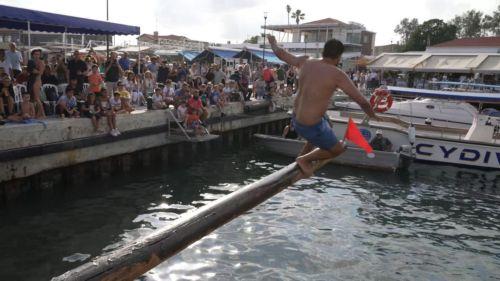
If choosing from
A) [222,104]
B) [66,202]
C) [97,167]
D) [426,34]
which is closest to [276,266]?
[66,202]

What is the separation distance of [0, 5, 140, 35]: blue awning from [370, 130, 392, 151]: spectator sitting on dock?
9.84 m

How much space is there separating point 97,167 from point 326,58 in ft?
33.6

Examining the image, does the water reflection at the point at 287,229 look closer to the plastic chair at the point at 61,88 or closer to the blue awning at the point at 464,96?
the plastic chair at the point at 61,88

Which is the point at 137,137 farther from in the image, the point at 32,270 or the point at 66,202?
the point at 32,270

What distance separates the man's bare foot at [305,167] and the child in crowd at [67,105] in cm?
1006

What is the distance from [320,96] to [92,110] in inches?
385

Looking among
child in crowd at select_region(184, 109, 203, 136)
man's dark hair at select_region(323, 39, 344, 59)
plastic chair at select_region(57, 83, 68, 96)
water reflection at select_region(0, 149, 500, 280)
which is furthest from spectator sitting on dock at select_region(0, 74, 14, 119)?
man's dark hair at select_region(323, 39, 344, 59)

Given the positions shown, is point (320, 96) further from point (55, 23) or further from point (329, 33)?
point (329, 33)

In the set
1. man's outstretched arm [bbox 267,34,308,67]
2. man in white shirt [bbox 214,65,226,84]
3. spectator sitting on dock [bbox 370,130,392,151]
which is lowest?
spectator sitting on dock [bbox 370,130,392,151]

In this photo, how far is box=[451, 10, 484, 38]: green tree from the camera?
8194cm

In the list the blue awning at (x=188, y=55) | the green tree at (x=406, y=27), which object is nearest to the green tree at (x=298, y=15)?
the green tree at (x=406, y=27)

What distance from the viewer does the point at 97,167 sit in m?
12.8

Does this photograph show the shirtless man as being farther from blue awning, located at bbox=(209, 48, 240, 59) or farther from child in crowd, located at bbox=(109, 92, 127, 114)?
blue awning, located at bbox=(209, 48, 240, 59)

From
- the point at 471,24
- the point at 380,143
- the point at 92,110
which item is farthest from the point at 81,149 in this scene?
the point at 471,24
